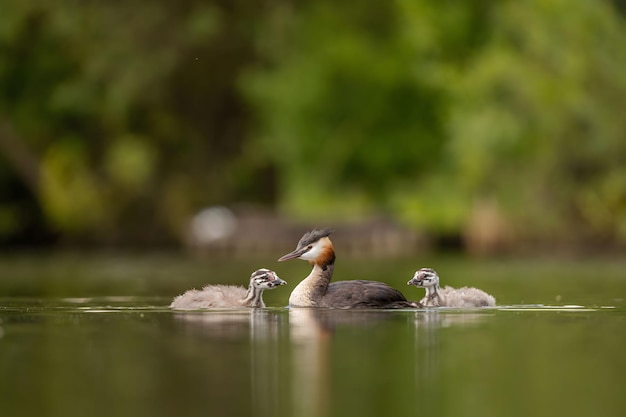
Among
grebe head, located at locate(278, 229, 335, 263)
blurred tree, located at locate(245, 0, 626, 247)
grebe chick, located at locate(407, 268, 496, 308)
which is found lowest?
grebe chick, located at locate(407, 268, 496, 308)

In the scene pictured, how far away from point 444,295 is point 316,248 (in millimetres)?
1575

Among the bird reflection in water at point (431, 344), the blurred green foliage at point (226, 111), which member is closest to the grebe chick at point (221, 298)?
A: the bird reflection in water at point (431, 344)

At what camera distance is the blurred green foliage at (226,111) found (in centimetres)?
5194

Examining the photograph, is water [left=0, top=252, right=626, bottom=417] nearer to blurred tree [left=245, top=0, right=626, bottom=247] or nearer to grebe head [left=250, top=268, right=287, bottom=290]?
grebe head [left=250, top=268, right=287, bottom=290]

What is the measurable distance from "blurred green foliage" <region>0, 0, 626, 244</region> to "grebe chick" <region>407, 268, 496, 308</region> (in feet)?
99.7

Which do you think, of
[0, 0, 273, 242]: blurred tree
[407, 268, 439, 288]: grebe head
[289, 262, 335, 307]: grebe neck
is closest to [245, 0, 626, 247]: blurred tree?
[0, 0, 273, 242]: blurred tree

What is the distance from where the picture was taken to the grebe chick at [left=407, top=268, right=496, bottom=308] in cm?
1577

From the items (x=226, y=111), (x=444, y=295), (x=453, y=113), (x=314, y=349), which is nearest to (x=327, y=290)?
(x=444, y=295)

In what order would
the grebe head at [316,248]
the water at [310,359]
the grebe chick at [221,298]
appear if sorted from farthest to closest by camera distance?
the grebe chick at [221,298] → the grebe head at [316,248] → the water at [310,359]

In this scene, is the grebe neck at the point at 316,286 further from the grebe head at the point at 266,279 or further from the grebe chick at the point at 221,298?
the grebe chick at the point at 221,298

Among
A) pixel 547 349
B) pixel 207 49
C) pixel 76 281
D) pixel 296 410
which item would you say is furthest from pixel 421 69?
pixel 296 410

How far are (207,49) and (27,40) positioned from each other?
6.91m

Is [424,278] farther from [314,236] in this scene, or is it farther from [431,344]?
[431,344]

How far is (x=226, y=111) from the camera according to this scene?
5747 centimetres
